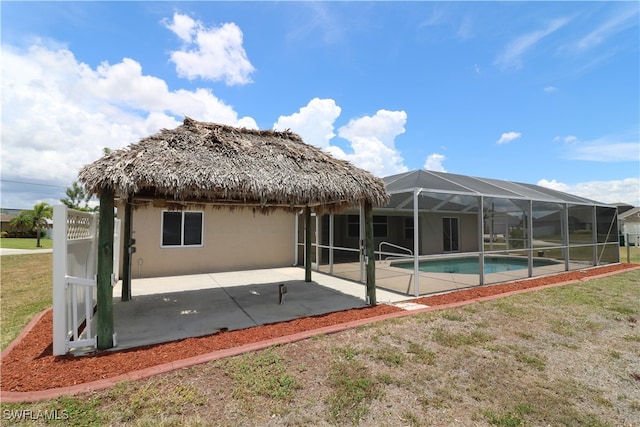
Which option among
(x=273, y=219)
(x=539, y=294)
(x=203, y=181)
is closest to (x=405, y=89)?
A: (x=273, y=219)

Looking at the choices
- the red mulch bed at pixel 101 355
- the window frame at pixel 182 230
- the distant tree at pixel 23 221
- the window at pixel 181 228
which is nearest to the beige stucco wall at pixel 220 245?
the window frame at pixel 182 230

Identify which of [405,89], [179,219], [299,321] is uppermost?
[405,89]

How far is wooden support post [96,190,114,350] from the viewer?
13.6 feet

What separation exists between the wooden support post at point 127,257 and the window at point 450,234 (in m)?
15.4

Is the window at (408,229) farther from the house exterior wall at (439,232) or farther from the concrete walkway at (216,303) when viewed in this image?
the concrete walkway at (216,303)

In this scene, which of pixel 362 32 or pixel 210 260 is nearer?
pixel 362 32

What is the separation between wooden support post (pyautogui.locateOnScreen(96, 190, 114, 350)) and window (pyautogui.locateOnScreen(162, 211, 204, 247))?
6.20m

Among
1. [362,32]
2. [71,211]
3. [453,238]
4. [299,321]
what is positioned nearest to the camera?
[71,211]

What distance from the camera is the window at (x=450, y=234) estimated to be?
17156 millimetres

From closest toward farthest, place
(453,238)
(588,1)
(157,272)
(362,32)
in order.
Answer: (588,1) < (362,32) < (157,272) < (453,238)

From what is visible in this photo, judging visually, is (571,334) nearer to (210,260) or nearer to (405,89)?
(405,89)

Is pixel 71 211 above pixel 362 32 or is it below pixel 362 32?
below

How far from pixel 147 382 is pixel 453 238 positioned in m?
17.2

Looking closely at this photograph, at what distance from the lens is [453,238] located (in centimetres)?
1738
